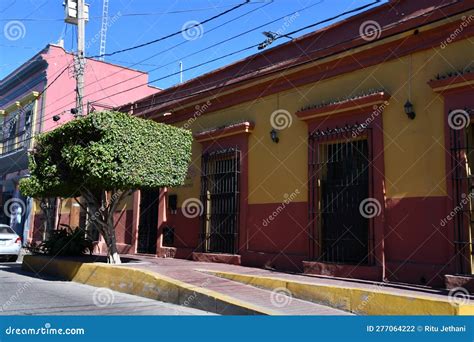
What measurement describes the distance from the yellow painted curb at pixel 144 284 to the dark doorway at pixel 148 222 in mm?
3509

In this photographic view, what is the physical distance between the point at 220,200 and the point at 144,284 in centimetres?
426

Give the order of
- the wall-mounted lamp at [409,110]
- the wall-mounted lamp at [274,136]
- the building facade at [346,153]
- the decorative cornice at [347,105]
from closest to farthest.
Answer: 1. the building facade at [346,153]
2. the wall-mounted lamp at [409,110]
3. the decorative cornice at [347,105]
4. the wall-mounted lamp at [274,136]

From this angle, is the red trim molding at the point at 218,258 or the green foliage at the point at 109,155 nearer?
the green foliage at the point at 109,155

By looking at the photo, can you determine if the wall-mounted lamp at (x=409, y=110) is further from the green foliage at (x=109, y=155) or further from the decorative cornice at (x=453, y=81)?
the green foliage at (x=109, y=155)

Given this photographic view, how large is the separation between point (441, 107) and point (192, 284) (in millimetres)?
5412

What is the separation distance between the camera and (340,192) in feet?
33.5

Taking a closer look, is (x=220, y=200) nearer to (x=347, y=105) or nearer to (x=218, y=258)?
(x=218, y=258)

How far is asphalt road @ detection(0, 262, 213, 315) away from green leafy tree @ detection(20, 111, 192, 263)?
5.91 ft

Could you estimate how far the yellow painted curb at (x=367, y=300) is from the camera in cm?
620

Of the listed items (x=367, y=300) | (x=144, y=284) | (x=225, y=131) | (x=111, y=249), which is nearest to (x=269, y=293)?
(x=367, y=300)

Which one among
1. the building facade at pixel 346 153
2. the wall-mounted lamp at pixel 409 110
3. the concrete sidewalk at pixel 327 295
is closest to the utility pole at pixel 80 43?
the building facade at pixel 346 153

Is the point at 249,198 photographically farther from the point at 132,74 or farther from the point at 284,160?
the point at 132,74

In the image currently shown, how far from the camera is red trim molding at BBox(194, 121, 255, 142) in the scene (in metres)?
12.3

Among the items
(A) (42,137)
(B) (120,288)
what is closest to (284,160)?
(B) (120,288)
